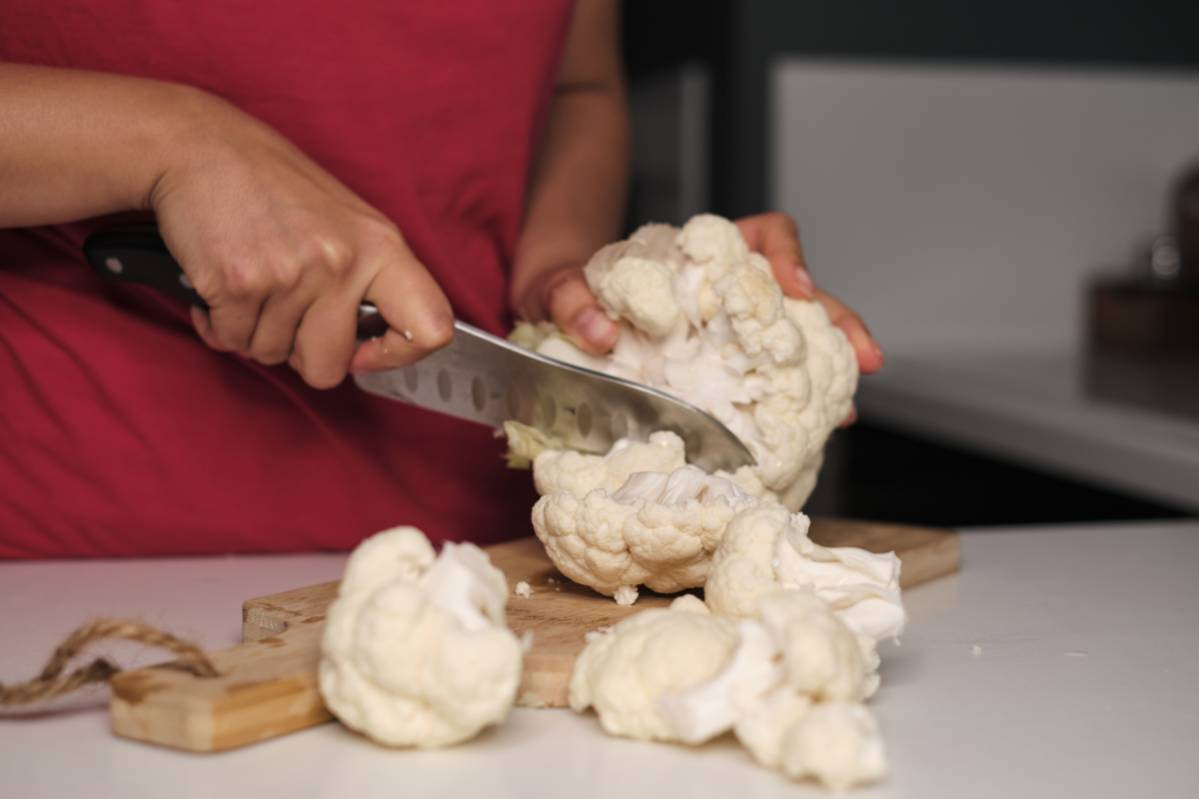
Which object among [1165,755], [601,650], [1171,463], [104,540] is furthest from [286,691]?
[1171,463]

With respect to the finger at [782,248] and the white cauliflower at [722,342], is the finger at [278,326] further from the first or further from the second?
the finger at [782,248]

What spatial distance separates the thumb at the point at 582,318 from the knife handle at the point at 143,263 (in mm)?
173

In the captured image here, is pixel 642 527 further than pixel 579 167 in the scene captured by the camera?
No

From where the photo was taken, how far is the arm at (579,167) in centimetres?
133

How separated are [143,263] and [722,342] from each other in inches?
16.9

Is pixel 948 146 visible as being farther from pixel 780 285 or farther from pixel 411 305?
pixel 411 305

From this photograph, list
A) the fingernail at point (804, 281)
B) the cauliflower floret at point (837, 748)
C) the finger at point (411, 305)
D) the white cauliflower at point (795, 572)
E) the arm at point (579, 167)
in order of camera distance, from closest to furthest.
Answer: the cauliflower floret at point (837, 748), the white cauliflower at point (795, 572), the finger at point (411, 305), the fingernail at point (804, 281), the arm at point (579, 167)

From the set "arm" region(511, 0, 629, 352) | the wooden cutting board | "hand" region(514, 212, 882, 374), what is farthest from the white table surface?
"arm" region(511, 0, 629, 352)

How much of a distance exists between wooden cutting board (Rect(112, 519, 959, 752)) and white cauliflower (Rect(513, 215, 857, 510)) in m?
0.18

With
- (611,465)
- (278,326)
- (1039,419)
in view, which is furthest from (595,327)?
(1039,419)

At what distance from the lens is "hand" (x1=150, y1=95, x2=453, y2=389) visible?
933mm

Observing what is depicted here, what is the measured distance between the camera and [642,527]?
0.88m

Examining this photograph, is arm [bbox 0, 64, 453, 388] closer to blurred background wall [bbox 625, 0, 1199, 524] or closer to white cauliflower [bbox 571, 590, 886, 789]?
white cauliflower [bbox 571, 590, 886, 789]

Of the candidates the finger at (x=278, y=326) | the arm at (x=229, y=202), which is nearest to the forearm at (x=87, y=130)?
the arm at (x=229, y=202)
